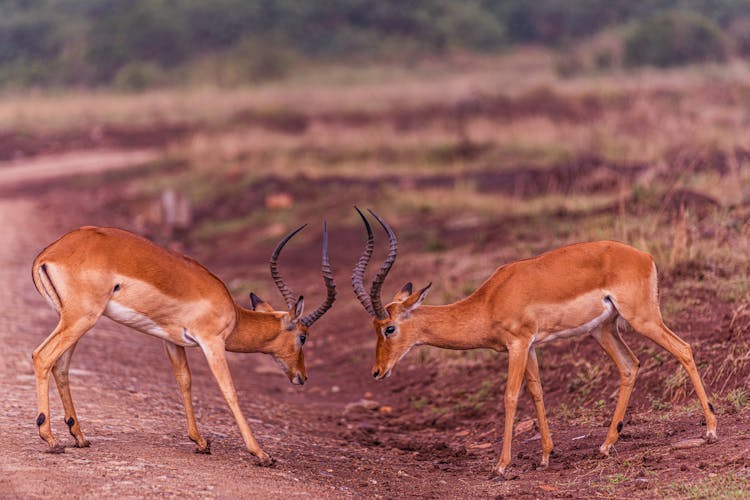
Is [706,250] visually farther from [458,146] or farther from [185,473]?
[458,146]

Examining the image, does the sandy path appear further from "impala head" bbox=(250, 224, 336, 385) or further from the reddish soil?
"impala head" bbox=(250, 224, 336, 385)

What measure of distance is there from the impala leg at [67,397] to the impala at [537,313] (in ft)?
6.33

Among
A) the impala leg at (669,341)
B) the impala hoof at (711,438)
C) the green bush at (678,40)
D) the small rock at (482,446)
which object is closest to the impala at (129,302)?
the small rock at (482,446)

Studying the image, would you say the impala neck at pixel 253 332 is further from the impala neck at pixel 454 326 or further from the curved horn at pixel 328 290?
the impala neck at pixel 454 326

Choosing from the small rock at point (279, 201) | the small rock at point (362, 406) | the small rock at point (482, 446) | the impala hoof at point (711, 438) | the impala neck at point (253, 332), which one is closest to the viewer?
the impala hoof at point (711, 438)

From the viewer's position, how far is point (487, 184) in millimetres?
18922

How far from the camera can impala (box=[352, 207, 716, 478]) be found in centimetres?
700


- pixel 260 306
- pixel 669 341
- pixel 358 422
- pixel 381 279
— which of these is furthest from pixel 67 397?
pixel 669 341

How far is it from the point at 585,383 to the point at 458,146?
14261 mm

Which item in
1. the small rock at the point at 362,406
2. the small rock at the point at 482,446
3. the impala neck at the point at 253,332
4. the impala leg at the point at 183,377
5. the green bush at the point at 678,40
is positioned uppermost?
the impala neck at the point at 253,332

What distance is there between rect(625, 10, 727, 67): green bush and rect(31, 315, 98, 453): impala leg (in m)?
33.7

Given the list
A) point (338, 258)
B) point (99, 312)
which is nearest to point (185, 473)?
point (99, 312)

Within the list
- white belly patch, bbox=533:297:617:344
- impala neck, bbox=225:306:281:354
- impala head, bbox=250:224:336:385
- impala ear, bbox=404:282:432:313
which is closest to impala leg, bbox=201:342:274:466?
impala neck, bbox=225:306:281:354

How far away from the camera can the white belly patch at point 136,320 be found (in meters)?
6.63
